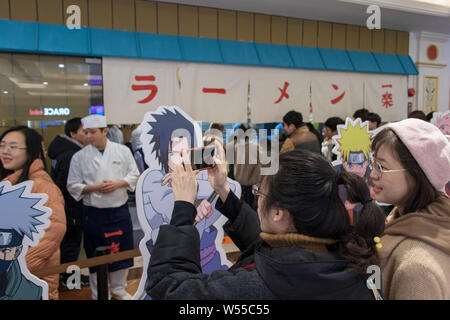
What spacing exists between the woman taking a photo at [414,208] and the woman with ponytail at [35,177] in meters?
1.45

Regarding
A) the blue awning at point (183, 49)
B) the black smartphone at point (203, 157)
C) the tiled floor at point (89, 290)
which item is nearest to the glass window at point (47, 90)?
the blue awning at point (183, 49)

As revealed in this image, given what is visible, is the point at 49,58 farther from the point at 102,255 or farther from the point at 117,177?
the point at 102,255

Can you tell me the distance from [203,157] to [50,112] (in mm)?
2561

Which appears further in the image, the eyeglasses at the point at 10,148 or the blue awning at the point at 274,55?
the blue awning at the point at 274,55

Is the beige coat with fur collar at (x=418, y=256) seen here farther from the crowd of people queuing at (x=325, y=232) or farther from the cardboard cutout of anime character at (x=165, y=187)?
the cardboard cutout of anime character at (x=165, y=187)

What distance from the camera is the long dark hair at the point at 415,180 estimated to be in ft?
3.51

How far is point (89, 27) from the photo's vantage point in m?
3.38

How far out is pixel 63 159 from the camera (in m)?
2.76

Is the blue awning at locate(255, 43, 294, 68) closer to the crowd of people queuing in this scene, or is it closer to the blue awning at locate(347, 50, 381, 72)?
the blue awning at locate(347, 50, 381, 72)

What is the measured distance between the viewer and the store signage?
3323 millimetres

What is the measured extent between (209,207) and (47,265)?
0.85 metres

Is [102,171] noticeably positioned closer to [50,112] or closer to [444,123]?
[50,112]

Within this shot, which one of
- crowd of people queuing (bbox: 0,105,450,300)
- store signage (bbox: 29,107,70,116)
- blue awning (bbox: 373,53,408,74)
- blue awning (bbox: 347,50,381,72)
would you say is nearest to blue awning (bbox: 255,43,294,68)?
blue awning (bbox: 347,50,381,72)

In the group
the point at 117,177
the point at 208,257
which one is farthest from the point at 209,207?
the point at 117,177
